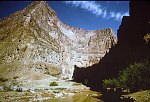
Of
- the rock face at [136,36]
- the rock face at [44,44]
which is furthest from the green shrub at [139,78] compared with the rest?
the rock face at [44,44]

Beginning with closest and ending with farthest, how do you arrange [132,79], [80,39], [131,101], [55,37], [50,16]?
[131,101] < [132,79] < [55,37] < [50,16] < [80,39]

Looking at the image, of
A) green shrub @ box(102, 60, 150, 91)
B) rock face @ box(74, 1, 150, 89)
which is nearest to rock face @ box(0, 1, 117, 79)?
rock face @ box(74, 1, 150, 89)

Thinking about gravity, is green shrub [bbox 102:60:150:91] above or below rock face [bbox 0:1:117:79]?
below

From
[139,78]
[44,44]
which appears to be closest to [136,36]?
[139,78]

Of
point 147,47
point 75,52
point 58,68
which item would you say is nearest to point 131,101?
point 147,47

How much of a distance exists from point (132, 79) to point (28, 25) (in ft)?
211

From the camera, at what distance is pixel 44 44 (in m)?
81.6

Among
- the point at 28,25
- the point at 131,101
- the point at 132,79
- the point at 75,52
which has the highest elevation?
the point at 28,25

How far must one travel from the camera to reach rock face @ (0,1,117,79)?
70.6 m

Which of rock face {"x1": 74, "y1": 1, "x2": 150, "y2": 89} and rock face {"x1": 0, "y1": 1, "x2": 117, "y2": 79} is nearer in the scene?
rock face {"x1": 74, "y1": 1, "x2": 150, "y2": 89}

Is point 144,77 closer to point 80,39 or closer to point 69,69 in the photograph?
point 69,69

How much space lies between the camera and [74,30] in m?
110

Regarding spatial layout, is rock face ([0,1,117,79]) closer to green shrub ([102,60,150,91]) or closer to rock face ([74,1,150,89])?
rock face ([74,1,150,89])

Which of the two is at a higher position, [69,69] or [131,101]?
[69,69]
